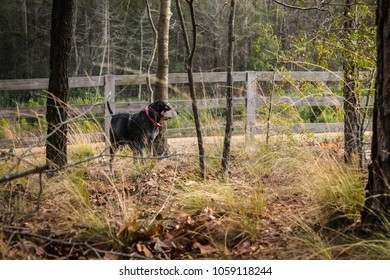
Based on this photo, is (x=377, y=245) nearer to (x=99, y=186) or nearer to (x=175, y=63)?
(x=99, y=186)

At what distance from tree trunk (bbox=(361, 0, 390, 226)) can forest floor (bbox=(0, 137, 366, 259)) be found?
576 mm

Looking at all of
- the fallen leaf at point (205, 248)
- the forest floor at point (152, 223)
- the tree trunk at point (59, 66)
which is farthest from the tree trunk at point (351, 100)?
the tree trunk at point (59, 66)

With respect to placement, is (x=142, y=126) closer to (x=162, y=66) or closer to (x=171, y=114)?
(x=171, y=114)

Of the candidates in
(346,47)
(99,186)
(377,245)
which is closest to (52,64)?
(99,186)

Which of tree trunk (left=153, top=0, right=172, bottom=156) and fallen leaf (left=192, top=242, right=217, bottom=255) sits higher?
tree trunk (left=153, top=0, right=172, bottom=156)

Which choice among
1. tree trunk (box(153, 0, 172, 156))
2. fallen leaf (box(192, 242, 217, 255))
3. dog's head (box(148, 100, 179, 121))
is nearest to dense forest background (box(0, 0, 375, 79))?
tree trunk (box(153, 0, 172, 156))

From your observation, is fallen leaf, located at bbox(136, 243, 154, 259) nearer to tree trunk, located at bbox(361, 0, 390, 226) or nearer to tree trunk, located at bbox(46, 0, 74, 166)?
tree trunk, located at bbox(361, 0, 390, 226)

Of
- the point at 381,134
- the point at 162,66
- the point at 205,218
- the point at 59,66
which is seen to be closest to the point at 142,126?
the point at 162,66

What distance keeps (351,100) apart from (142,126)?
311 centimetres

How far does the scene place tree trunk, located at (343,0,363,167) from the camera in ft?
18.5

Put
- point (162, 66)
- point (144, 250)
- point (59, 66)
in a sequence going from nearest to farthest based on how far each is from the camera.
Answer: point (144, 250) < point (59, 66) < point (162, 66)

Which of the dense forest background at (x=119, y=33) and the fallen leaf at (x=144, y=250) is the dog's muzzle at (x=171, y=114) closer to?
the fallen leaf at (x=144, y=250)

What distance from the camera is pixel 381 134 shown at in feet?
11.6

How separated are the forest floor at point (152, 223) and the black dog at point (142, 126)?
7.21 ft
